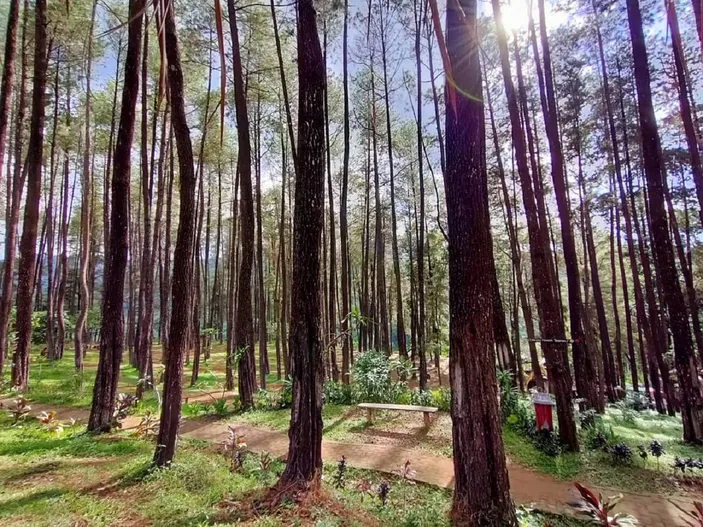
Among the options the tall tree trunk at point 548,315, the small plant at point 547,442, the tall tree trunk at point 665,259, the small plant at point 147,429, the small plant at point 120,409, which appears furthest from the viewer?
the small plant at point 120,409

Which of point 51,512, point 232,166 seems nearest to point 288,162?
point 232,166

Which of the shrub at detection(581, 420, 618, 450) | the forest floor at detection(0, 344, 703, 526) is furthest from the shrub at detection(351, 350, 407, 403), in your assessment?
the shrub at detection(581, 420, 618, 450)

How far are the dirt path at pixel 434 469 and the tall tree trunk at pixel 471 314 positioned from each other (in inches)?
49.2

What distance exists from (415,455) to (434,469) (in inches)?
20.8

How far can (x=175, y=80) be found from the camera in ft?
14.5

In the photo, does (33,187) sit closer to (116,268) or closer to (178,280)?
(116,268)

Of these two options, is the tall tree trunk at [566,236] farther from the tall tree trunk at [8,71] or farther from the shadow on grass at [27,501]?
the tall tree trunk at [8,71]

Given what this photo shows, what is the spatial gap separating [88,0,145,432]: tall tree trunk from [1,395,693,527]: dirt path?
2.30ft

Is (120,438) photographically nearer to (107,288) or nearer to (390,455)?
(107,288)

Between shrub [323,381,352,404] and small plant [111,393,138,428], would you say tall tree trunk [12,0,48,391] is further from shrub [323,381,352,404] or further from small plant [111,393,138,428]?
shrub [323,381,352,404]

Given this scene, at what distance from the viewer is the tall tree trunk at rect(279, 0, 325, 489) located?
3386 mm

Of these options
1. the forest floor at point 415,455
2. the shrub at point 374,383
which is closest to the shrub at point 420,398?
the shrub at point 374,383

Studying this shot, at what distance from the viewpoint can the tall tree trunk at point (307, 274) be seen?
11.1 ft

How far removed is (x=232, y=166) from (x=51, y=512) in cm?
1209
